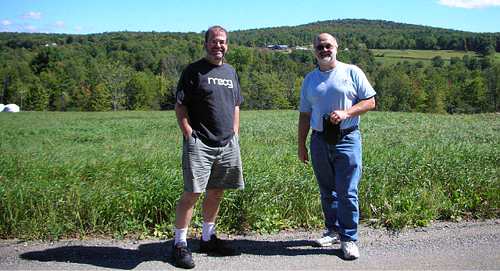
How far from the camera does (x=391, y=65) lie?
96.4 m

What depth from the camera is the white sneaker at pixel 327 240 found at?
13.2ft

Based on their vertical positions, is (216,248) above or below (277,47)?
below

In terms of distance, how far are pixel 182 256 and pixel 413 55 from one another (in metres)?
120

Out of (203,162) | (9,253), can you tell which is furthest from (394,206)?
(9,253)

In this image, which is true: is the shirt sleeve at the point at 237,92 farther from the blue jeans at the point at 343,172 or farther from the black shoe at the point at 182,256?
the black shoe at the point at 182,256

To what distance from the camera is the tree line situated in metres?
78.0

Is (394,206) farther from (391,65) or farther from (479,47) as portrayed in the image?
(479,47)

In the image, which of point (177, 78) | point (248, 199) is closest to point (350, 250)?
point (248, 199)

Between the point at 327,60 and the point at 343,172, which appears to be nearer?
the point at 327,60

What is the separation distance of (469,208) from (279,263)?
8.51 feet

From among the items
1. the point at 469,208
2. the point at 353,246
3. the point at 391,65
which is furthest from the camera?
the point at 391,65

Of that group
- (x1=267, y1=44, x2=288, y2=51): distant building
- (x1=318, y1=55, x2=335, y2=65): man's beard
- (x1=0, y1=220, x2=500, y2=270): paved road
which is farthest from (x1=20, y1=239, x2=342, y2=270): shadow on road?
(x1=267, y1=44, x2=288, y2=51): distant building

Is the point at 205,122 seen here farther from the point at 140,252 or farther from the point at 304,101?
the point at 140,252

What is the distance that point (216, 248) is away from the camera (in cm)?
382
